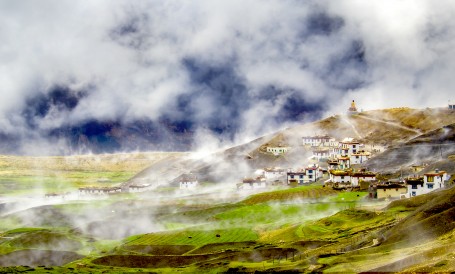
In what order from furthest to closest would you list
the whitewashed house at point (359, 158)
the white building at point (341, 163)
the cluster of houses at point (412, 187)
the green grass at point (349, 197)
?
Answer: 1. the whitewashed house at point (359, 158)
2. the white building at point (341, 163)
3. the green grass at point (349, 197)
4. the cluster of houses at point (412, 187)

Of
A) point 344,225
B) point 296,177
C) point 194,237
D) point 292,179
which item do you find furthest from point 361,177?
point 194,237

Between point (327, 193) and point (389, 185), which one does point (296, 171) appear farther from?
point (389, 185)

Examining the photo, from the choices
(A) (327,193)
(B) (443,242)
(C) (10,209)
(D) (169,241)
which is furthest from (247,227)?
(C) (10,209)

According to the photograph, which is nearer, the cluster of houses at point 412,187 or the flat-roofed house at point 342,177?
the cluster of houses at point 412,187

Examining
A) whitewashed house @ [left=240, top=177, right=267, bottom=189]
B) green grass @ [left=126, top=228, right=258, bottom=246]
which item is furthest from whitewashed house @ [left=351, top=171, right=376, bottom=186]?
green grass @ [left=126, top=228, right=258, bottom=246]

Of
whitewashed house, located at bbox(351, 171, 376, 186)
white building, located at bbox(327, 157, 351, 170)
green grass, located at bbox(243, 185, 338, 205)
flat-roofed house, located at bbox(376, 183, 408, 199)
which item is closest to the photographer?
flat-roofed house, located at bbox(376, 183, 408, 199)

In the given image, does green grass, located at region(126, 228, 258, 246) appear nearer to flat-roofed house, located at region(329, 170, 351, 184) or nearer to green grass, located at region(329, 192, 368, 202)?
green grass, located at region(329, 192, 368, 202)

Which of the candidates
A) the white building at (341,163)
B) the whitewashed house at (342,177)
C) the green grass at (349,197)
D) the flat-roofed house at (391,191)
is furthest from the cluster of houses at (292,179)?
the flat-roofed house at (391,191)

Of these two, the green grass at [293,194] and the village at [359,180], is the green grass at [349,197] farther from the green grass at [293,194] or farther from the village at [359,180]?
the green grass at [293,194]

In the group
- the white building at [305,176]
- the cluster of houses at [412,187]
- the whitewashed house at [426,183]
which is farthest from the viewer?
the white building at [305,176]
